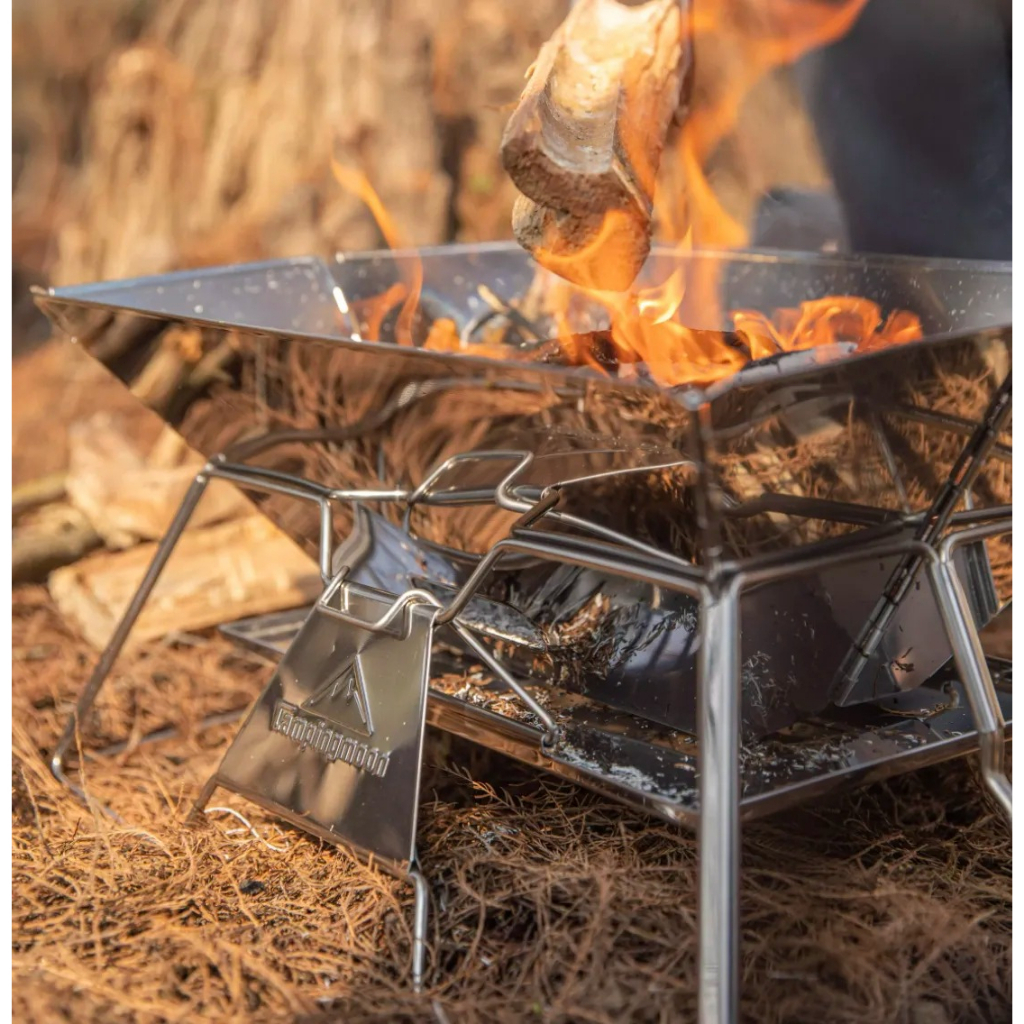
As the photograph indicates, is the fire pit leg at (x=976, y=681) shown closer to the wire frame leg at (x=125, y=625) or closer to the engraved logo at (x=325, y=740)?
the engraved logo at (x=325, y=740)

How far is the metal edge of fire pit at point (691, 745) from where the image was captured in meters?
1.39

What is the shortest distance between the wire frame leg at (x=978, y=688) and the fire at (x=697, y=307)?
0.32 meters

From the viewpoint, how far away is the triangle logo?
5.11ft

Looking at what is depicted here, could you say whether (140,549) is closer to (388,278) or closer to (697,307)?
(388,278)

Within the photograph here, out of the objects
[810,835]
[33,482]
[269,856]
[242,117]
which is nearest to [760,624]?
[810,835]

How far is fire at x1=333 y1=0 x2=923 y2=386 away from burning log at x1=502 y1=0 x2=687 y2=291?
0.02 m

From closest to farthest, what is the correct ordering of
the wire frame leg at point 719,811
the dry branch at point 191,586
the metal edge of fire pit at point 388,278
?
the wire frame leg at point 719,811 < the metal edge of fire pit at point 388,278 < the dry branch at point 191,586

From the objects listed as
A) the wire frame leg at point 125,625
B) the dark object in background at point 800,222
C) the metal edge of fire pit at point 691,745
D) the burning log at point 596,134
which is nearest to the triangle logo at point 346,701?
the metal edge of fire pit at point 691,745

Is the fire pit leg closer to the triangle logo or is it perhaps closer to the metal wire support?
the metal wire support

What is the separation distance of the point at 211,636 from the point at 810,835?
1502 mm

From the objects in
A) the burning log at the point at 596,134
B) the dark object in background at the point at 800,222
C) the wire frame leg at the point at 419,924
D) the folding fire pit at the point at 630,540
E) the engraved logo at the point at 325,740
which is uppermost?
the dark object in background at the point at 800,222

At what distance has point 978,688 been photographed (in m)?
1.37

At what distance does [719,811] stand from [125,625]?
3.73 ft

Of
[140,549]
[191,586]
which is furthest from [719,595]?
[140,549]
